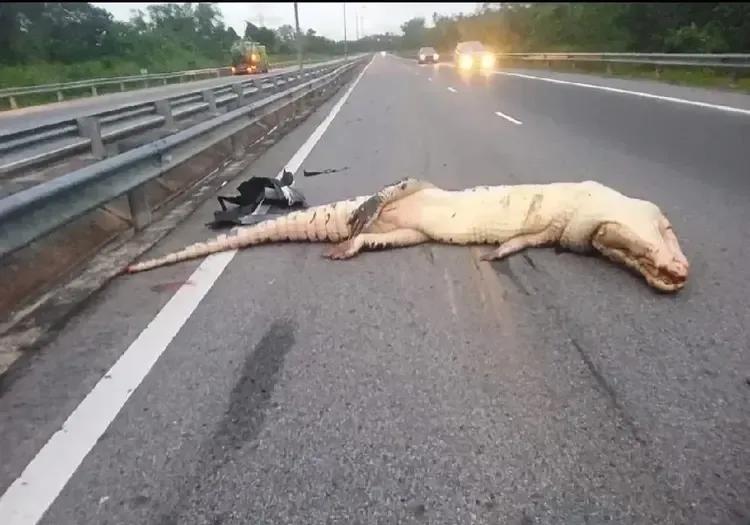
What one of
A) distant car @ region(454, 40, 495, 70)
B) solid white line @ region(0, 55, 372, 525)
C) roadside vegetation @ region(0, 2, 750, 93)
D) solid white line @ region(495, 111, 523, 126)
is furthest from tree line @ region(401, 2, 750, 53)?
solid white line @ region(0, 55, 372, 525)

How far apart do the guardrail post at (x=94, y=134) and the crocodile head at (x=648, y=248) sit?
560 centimetres

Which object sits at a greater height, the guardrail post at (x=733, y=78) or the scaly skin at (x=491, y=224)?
the scaly skin at (x=491, y=224)

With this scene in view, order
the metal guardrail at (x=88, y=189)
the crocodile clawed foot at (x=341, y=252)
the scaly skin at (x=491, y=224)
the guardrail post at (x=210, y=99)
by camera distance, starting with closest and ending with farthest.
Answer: the metal guardrail at (x=88, y=189)
the scaly skin at (x=491, y=224)
the crocodile clawed foot at (x=341, y=252)
the guardrail post at (x=210, y=99)

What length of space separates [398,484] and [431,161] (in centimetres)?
764

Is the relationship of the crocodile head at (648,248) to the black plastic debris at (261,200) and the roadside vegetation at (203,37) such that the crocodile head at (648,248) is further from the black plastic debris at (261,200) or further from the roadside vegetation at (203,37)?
the roadside vegetation at (203,37)

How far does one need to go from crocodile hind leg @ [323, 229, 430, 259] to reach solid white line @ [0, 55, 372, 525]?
1084 millimetres

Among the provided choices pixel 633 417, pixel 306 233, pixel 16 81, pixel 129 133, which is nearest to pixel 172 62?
pixel 16 81

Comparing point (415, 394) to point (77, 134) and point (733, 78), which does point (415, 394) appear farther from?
point (733, 78)

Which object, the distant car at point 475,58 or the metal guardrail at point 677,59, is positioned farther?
the distant car at point 475,58

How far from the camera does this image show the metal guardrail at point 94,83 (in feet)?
75.8

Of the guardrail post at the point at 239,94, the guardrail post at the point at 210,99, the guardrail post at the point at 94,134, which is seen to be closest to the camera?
the guardrail post at the point at 94,134

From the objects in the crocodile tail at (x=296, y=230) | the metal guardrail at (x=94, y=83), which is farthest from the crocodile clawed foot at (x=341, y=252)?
the metal guardrail at (x=94, y=83)

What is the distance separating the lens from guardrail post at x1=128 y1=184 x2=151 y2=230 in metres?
6.37

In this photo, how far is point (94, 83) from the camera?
105 ft
